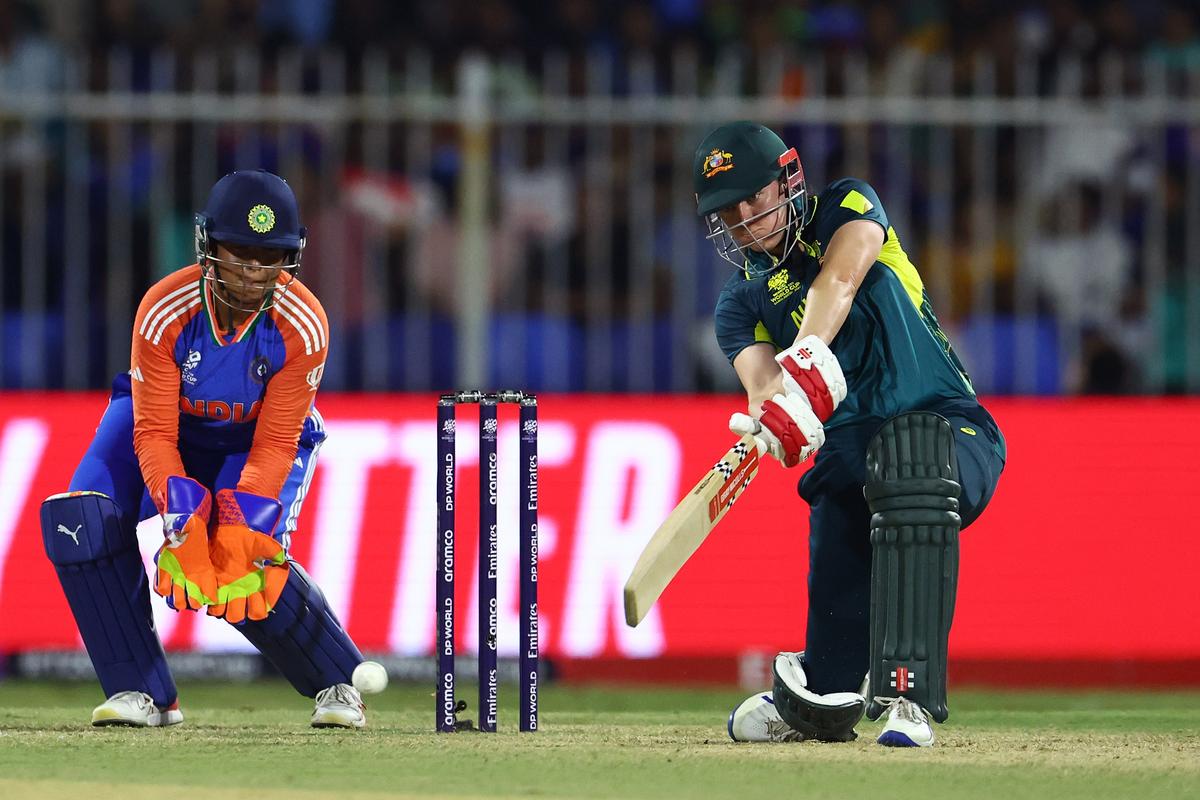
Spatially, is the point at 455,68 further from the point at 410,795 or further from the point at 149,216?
the point at 410,795

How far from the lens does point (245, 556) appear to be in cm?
625

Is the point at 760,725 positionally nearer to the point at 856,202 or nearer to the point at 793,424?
the point at 793,424

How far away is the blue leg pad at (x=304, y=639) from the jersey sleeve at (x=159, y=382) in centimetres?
53

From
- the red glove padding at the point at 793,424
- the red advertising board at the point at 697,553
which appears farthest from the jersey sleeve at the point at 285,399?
the red advertising board at the point at 697,553

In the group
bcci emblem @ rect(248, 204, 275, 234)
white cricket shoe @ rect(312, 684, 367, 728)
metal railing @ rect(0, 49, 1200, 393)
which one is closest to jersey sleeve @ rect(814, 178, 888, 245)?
bcci emblem @ rect(248, 204, 275, 234)

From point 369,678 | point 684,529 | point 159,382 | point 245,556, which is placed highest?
point 159,382

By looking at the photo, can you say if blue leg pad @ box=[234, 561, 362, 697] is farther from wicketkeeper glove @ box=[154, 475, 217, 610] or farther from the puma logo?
the puma logo

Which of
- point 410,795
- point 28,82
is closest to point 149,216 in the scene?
point 28,82

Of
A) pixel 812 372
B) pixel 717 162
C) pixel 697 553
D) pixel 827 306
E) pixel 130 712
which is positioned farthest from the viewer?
pixel 697 553

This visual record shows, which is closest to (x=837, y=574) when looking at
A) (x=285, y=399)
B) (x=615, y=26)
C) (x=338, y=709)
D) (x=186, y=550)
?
(x=338, y=709)

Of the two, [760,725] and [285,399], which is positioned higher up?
[285,399]

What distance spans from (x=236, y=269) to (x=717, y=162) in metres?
1.47

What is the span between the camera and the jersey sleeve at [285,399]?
20.9 ft

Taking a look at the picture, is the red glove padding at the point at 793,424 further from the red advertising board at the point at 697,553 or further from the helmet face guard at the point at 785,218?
the red advertising board at the point at 697,553
